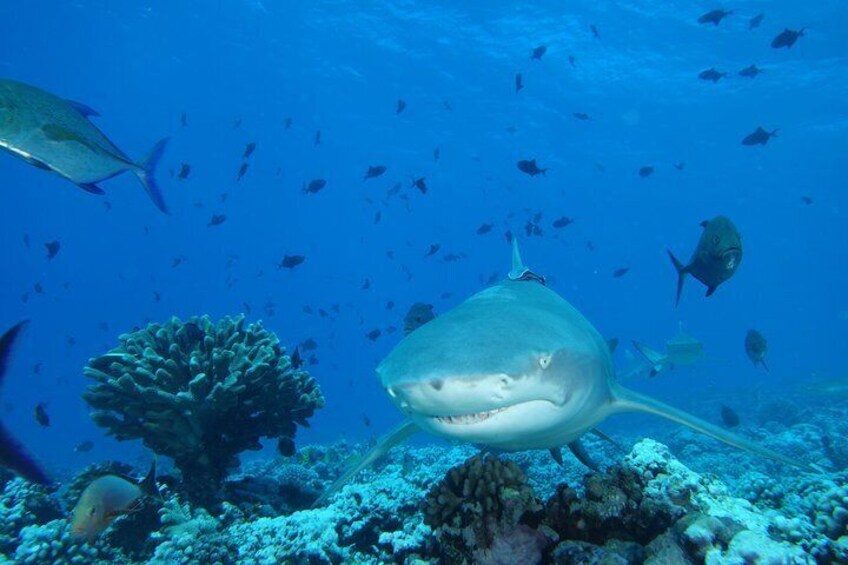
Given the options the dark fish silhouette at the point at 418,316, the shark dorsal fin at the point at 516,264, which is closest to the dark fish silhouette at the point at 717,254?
the shark dorsal fin at the point at 516,264

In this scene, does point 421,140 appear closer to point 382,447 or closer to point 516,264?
point 516,264

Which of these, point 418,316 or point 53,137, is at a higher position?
point 418,316

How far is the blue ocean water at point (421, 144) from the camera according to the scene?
1478 inches

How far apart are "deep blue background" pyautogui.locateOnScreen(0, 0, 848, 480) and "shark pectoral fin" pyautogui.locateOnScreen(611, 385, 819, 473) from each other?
12.7ft

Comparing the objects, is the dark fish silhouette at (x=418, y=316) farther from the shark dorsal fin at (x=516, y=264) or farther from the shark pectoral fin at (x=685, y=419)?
the shark pectoral fin at (x=685, y=419)

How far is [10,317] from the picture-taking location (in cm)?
12594

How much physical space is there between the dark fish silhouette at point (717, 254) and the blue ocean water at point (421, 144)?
5.99 meters

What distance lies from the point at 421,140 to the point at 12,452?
6261 centimetres

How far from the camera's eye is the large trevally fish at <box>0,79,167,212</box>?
10.5 ft

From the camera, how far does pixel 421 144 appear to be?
206 feet

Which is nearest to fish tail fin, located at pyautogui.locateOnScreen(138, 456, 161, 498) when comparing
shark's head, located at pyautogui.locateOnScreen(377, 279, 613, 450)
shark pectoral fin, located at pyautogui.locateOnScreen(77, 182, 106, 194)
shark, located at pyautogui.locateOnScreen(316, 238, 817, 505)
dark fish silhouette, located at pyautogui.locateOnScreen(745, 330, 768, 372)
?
shark, located at pyautogui.locateOnScreen(316, 238, 817, 505)

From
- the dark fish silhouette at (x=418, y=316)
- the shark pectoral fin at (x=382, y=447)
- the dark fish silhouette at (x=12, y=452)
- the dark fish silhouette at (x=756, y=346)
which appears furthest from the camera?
the dark fish silhouette at (x=756, y=346)

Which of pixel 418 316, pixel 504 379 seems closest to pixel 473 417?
pixel 504 379

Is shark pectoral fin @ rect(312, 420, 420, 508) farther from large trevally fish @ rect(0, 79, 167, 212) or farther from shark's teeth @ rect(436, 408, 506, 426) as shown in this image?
large trevally fish @ rect(0, 79, 167, 212)
